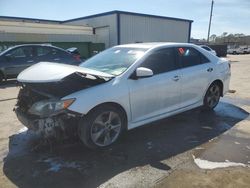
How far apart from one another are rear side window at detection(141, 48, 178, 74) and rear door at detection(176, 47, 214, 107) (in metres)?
0.23

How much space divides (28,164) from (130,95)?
5.95ft

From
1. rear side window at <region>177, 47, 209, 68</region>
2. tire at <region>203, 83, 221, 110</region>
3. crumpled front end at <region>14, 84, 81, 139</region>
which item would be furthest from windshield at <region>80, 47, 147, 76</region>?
tire at <region>203, 83, 221, 110</region>

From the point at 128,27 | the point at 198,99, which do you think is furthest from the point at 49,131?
the point at 128,27

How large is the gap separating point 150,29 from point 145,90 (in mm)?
25033

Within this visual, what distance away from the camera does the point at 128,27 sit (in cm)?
2664

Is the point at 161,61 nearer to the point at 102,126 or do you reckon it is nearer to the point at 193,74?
the point at 193,74

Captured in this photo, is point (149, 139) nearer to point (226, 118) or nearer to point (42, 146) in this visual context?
point (42, 146)

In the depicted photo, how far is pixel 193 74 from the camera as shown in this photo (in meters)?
5.59

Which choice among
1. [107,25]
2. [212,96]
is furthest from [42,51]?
[107,25]

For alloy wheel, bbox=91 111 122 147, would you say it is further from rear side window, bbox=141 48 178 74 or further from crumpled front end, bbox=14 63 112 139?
rear side window, bbox=141 48 178 74

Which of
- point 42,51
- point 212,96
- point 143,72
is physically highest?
point 143,72

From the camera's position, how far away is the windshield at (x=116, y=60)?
186 inches

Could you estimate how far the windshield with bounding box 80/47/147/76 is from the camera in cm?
472

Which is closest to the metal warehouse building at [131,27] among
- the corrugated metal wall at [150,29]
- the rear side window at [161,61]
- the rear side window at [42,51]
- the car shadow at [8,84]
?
the corrugated metal wall at [150,29]
